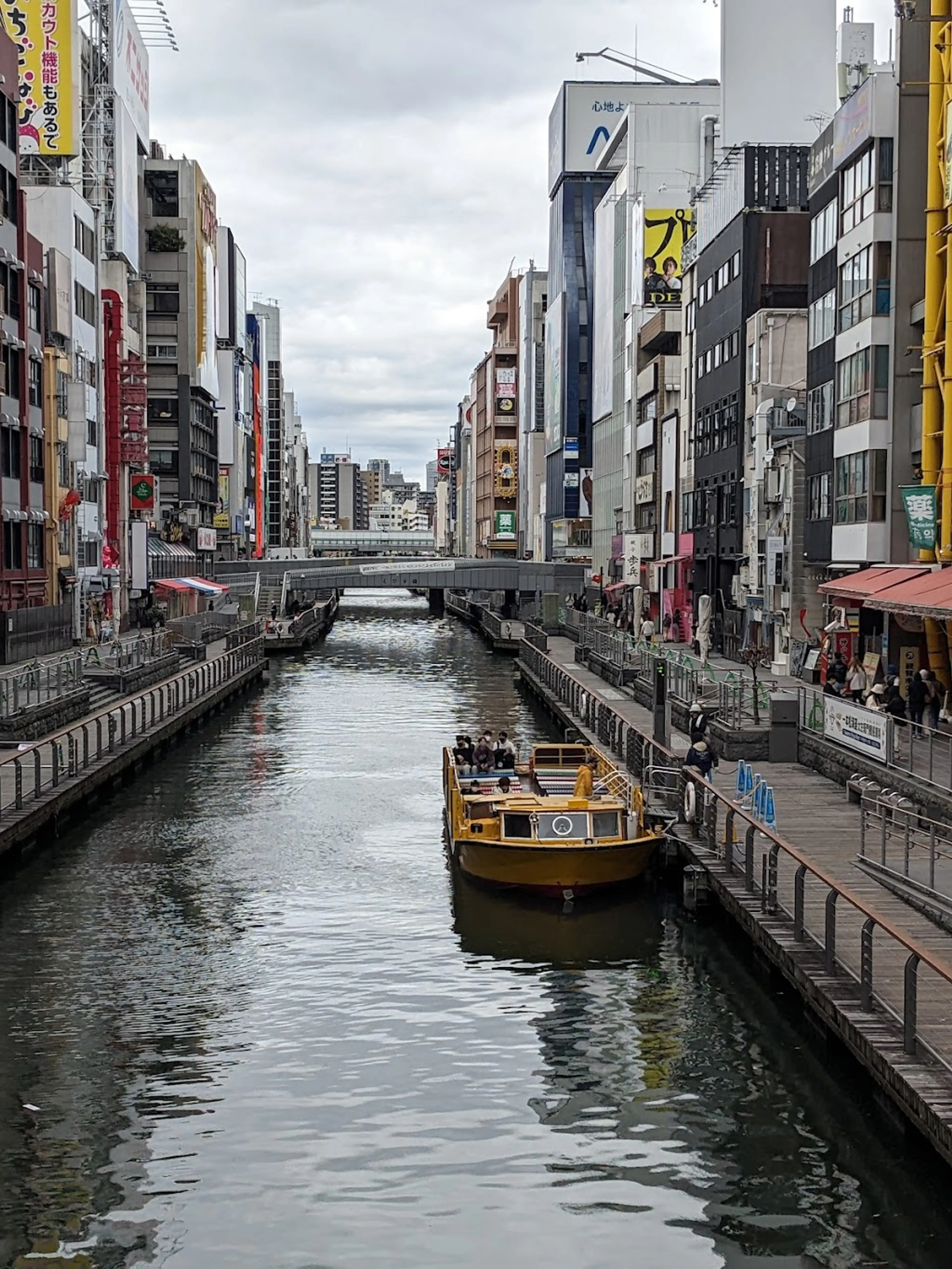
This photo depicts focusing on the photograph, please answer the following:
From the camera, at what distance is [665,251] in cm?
10769

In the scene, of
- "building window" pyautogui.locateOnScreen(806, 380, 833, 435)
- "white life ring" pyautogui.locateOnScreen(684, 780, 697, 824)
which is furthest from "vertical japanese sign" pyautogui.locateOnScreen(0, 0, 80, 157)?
"white life ring" pyautogui.locateOnScreen(684, 780, 697, 824)

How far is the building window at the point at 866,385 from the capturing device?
163 feet

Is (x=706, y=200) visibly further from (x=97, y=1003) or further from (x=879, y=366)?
(x=97, y=1003)

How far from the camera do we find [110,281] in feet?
348

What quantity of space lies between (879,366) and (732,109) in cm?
3565

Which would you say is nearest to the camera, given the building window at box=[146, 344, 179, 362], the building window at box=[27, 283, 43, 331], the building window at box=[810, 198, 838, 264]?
the building window at box=[810, 198, 838, 264]

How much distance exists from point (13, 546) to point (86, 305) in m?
25.4

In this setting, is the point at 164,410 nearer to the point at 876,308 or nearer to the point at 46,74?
the point at 46,74

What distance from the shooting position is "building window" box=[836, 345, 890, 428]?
49750mm

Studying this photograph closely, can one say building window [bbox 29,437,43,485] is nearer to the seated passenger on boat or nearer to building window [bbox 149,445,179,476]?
the seated passenger on boat

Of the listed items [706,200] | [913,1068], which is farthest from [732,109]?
[913,1068]

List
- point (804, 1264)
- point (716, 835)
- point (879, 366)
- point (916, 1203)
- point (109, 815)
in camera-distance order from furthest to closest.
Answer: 1. point (879, 366)
2. point (109, 815)
3. point (716, 835)
4. point (916, 1203)
5. point (804, 1264)

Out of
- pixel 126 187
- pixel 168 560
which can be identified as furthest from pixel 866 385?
pixel 168 560

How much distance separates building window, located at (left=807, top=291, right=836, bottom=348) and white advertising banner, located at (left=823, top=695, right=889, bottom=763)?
20.1m
